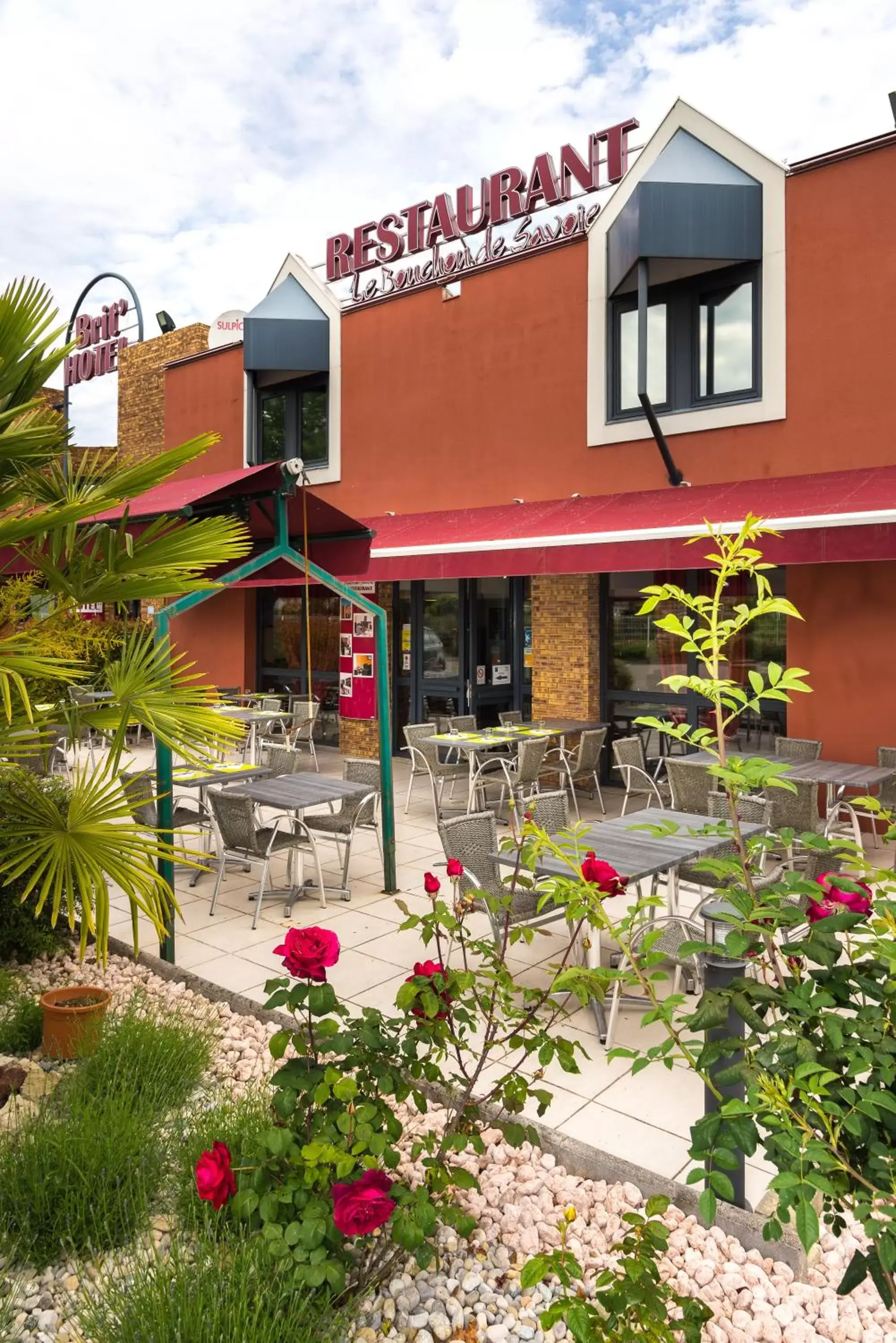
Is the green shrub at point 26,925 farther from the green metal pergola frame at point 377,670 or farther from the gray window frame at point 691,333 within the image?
the gray window frame at point 691,333

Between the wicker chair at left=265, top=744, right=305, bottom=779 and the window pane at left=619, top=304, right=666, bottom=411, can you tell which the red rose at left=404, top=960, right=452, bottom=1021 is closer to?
the wicker chair at left=265, top=744, right=305, bottom=779

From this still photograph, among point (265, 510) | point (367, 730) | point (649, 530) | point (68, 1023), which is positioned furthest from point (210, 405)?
point (68, 1023)

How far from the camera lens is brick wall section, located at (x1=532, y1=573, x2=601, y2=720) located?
11805mm

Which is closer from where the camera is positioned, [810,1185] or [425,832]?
[810,1185]

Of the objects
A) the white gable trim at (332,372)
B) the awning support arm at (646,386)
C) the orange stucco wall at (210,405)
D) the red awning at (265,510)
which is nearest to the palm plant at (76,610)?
the red awning at (265,510)

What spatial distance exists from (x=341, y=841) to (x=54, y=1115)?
3911 mm

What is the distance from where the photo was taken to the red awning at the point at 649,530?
7.84 metres

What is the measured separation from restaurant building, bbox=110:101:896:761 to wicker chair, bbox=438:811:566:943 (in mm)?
2665

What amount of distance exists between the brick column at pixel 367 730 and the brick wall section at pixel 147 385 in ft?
23.0

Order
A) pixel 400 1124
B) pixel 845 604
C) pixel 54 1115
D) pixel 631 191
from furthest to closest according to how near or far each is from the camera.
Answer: pixel 631 191 < pixel 845 604 < pixel 54 1115 < pixel 400 1124

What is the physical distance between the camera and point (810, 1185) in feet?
5.60

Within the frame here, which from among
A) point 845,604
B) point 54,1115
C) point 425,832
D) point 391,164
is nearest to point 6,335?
point 54,1115

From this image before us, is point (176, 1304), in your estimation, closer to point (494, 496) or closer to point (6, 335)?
point (6, 335)

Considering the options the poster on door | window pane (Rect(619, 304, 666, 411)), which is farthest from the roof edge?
the poster on door
